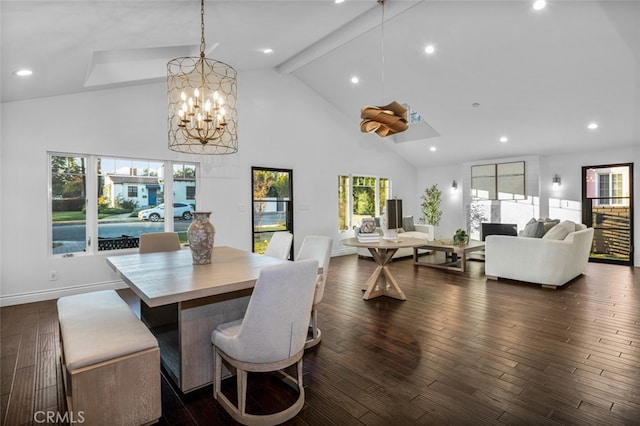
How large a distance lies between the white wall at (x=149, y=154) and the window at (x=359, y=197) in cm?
29

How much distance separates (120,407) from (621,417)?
2.79 metres

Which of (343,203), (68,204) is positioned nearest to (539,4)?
(343,203)

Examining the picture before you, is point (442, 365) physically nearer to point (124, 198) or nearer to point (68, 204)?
point (124, 198)

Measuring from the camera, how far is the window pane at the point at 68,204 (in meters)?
4.33

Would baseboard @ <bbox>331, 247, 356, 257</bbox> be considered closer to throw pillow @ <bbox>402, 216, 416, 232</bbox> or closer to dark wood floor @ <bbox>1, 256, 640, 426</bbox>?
throw pillow @ <bbox>402, 216, 416, 232</bbox>

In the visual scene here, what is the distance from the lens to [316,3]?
357cm

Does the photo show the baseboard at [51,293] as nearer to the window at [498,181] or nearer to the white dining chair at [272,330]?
the white dining chair at [272,330]

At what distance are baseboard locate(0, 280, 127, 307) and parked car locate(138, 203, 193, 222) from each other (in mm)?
1014

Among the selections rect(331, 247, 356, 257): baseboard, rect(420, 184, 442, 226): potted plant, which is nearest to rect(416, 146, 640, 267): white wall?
rect(420, 184, 442, 226): potted plant

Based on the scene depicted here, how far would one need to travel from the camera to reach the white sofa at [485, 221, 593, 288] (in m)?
4.61

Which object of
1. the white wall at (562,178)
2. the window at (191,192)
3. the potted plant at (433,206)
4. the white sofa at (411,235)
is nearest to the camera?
the window at (191,192)

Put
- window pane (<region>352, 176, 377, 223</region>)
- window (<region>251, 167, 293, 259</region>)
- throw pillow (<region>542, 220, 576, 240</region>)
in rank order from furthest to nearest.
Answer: window pane (<region>352, 176, 377, 223</region>) → window (<region>251, 167, 293, 259</region>) → throw pillow (<region>542, 220, 576, 240</region>)

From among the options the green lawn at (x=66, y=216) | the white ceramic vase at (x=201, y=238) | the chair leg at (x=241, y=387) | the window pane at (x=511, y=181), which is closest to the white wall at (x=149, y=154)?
the green lawn at (x=66, y=216)

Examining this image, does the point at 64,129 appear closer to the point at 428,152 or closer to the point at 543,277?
the point at 543,277
